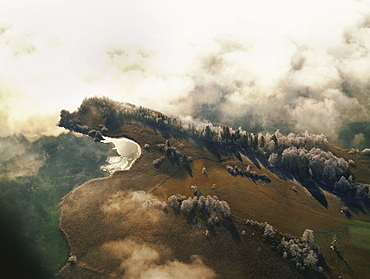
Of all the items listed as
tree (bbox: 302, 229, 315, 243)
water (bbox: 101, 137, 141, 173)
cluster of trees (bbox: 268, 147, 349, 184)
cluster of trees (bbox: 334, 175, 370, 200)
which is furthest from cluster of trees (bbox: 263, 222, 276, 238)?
water (bbox: 101, 137, 141, 173)

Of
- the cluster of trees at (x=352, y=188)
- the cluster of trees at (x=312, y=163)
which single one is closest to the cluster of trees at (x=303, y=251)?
the cluster of trees at (x=352, y=188)

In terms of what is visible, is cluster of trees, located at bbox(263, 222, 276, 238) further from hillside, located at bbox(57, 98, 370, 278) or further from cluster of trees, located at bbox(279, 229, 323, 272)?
cluster of trees, located at bbox(279, 229, 323, 272)

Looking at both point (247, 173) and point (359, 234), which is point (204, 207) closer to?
point (247, 173)

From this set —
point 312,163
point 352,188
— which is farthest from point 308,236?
point 312,163

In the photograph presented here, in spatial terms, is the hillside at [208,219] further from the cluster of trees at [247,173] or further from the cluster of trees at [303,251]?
the cluster of trees at [303,251]

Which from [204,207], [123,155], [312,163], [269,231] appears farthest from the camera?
[123,155]

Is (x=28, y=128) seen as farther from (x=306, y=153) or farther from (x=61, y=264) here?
(x=306, y=153)

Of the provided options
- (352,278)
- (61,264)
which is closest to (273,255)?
(352,278)
